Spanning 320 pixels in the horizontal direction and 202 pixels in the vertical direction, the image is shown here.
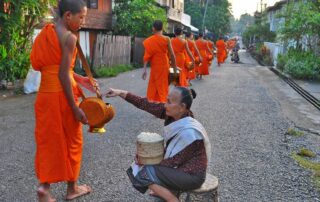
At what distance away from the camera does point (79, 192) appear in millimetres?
4227

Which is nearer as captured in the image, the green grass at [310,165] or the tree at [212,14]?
the green grass at [310,165]

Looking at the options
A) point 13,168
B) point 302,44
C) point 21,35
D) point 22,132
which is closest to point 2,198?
point 13,168

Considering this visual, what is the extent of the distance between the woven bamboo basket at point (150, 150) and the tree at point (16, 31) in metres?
8.31

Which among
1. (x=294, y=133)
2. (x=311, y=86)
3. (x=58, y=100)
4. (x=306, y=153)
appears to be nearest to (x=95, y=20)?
(x=311, y=86)

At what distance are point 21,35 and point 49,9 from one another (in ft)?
3.86

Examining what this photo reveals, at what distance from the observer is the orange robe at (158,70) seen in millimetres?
8008

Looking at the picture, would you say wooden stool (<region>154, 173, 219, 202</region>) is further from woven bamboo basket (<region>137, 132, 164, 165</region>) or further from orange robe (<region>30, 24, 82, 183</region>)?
orange robe (<region>30, 24, 82, 183</region>)

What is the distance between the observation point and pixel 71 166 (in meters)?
3.85

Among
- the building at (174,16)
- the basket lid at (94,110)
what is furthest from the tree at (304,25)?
the building at (174,16)

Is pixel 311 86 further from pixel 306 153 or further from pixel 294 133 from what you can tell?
pixel 306 153

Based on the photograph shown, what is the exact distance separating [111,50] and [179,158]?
15.4 metres

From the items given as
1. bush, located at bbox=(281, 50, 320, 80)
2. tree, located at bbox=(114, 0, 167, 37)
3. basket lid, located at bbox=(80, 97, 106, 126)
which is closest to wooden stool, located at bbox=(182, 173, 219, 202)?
basket lid, located at bbox=(80, 97, 106, 126)

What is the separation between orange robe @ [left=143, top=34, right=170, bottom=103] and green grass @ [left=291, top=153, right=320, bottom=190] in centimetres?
290

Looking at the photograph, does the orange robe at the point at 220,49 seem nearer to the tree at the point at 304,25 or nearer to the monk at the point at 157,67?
the tree at the point at 304,25
